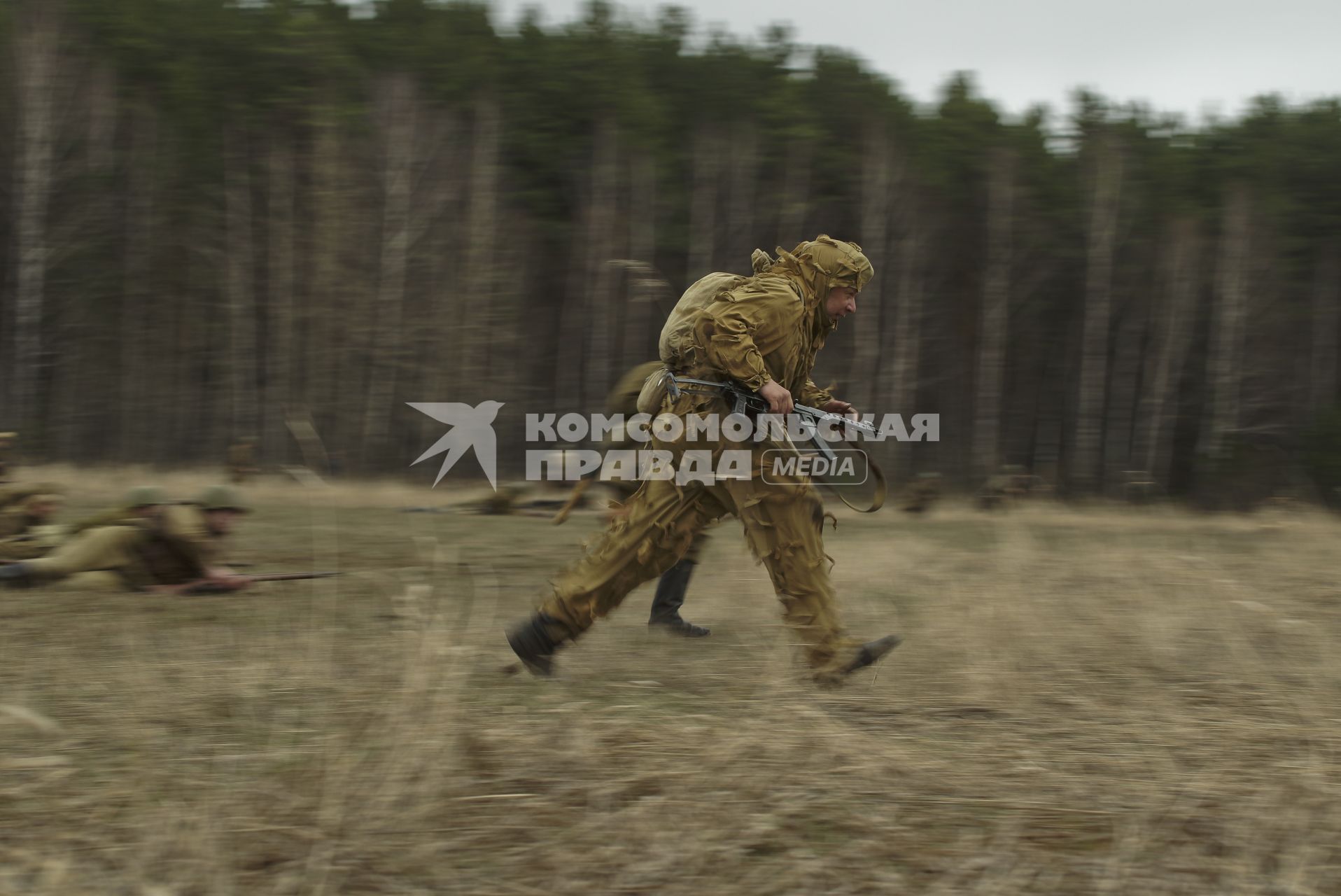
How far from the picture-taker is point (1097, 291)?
28656 mm

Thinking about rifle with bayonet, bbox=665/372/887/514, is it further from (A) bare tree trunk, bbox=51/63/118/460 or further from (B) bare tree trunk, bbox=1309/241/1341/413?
(B) bare tree trunk, bbox=1309/241/1341/413

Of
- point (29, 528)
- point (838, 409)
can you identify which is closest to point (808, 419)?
point (838, 409)

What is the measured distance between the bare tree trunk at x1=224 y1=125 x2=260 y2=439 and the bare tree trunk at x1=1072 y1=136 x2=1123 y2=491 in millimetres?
18543

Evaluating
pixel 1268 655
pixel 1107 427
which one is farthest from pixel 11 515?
pixel 1107 427

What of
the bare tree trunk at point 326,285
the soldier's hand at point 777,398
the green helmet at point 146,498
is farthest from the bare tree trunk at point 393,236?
the soldier's hand at point 777,398

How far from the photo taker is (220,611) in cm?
558

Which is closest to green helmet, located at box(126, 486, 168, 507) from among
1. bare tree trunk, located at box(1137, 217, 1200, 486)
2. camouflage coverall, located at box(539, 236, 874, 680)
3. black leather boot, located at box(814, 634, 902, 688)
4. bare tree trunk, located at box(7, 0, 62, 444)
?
camouflage coverall, located at box(539, 236, 874, 680)

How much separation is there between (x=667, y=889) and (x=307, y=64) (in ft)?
84.2

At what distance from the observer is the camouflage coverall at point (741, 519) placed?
4.16m

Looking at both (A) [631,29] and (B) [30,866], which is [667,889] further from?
Answer: (A) [631,29]

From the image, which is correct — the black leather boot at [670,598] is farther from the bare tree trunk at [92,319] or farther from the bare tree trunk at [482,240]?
the bare tree trunk at [92,319]

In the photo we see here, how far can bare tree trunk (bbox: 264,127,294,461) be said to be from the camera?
25562 millimetres

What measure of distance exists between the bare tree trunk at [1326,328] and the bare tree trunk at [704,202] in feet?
49.2

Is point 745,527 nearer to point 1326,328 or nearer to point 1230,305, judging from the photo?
point 1230,305
